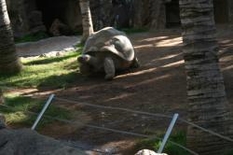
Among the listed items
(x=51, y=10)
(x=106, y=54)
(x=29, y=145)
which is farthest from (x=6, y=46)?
(x=51, y=10)

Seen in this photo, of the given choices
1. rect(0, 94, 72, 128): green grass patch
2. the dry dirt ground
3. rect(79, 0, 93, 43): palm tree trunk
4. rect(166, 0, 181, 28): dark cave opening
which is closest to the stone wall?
rect(166, 0, 181, 28): dark cave opening

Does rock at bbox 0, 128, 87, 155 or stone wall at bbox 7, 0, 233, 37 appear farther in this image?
stone wall at bbox 7, 0, 233, 37

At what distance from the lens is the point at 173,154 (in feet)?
18.5

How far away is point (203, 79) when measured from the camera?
5473mm

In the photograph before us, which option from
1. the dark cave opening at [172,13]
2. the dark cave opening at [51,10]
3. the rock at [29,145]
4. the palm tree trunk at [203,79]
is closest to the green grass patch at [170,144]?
the palm tree trunk at [203,79]

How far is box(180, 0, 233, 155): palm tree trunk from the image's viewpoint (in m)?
5.38

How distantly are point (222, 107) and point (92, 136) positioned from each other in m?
1.94

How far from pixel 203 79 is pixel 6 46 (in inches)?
244

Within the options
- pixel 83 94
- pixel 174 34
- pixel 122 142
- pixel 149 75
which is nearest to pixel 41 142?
pixel 122 142

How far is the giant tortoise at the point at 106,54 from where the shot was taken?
1048 centimetres

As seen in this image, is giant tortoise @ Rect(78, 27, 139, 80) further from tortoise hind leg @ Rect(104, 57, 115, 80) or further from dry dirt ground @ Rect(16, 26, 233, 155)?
dry dirt ground @ Rect(16, 26, 233, 155)

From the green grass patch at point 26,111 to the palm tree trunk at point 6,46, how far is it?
2.32 metres

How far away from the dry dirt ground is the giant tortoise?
195 millimetres

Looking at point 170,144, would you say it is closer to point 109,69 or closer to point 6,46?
point 109,69
